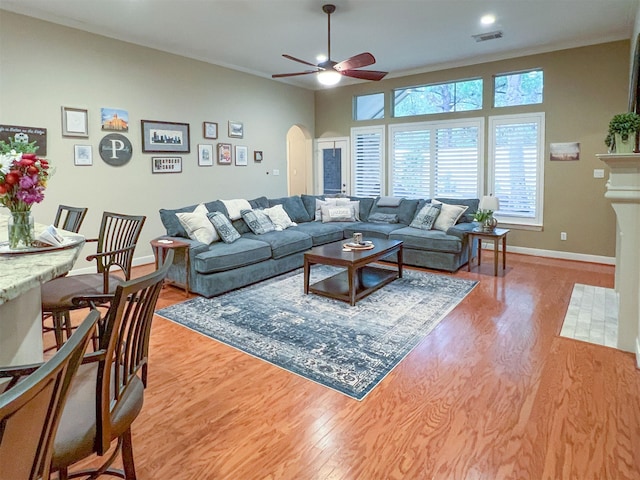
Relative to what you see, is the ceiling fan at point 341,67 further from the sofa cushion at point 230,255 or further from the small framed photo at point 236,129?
the small framed photo at point 236,129

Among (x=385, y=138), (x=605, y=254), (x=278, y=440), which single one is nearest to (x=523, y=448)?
(x=278, y=440)

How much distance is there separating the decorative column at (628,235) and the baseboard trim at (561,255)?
332 centimetres

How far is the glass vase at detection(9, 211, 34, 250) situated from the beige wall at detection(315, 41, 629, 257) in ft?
21.2

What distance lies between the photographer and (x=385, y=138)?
783 cm

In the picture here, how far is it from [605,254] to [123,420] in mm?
6571

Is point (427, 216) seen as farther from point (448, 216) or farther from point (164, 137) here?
point (164, 137)

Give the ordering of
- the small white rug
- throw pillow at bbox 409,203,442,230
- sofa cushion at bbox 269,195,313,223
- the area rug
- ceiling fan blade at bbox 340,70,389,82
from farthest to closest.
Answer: sofa cushion at bbox 269,195,313,223, throw pillow at bbox 409,203,442,230, ceiling fan blade at bbox 340,70,389,82, the small white rug, the area rug

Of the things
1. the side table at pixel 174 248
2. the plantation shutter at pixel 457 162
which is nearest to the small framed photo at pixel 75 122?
the side table at pixel 174 248

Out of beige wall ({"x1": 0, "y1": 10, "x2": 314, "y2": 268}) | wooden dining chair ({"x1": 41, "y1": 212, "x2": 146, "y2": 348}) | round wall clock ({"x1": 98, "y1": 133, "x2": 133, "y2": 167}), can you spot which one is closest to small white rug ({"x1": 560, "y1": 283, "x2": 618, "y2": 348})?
wooden dining chair ({"x1": 41, "y1": 212, "x2": 146, "y2": 348})

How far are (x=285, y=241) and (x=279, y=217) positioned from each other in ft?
2.52

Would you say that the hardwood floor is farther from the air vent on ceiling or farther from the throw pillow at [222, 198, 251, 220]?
the air vent on ceiling

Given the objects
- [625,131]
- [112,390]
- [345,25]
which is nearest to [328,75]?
[345,25]

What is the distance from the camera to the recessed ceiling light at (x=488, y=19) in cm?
480

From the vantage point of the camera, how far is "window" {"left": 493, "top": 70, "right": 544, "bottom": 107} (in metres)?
6.20
